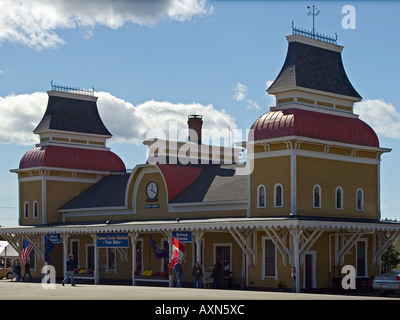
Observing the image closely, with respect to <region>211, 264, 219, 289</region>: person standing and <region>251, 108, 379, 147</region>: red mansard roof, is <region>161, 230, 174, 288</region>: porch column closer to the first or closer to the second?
<region>211, 264, 219, 289</region>: person standing

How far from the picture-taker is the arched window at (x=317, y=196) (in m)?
39.1

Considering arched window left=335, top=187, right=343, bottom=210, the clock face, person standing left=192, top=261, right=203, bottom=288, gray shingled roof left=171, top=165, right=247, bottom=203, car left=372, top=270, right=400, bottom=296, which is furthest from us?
the clock face

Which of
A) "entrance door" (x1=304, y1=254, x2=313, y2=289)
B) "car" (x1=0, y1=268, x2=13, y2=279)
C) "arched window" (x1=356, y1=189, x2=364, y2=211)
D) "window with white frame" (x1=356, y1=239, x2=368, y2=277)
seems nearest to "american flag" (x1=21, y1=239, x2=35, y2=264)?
"car" (x1=0, y1=268, x2=13, y2=279)

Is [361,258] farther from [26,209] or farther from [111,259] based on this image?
[26,209]

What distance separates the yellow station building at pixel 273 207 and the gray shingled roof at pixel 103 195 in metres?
0.14

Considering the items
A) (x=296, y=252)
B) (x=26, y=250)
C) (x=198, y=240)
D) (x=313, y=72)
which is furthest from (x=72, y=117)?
(x=296, y=252)

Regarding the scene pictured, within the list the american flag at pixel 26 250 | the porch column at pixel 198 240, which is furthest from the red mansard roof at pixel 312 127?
the american flag at pixel 26 250

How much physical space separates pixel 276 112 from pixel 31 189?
20767 mm

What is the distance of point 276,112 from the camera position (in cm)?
3978

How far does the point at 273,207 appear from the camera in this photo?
3912 centimetres

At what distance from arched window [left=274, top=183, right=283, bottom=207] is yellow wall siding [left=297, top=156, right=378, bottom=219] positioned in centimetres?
87

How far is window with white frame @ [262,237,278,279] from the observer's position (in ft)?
128

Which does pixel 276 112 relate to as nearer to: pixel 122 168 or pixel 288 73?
pixel 288 73
